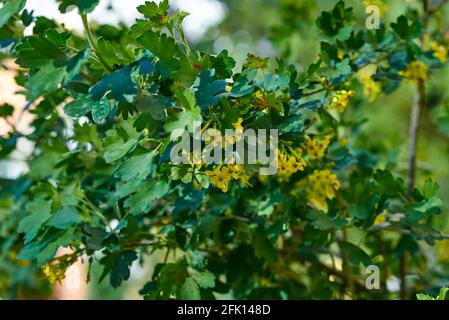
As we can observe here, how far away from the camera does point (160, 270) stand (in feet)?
4.32

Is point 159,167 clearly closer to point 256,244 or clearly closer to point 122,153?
point 122,153

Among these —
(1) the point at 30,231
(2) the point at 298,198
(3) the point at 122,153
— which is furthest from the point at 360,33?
(1) the point at 30,231

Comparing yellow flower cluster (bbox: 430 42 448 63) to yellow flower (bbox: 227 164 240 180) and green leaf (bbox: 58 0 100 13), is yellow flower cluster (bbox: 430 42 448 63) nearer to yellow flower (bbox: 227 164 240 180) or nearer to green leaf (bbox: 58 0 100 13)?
yellow flower (bbox: 227 164 240 180)

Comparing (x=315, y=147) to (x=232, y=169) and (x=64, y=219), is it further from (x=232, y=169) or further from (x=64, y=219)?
(x=64, y=219)

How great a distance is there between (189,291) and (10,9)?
0.61 m

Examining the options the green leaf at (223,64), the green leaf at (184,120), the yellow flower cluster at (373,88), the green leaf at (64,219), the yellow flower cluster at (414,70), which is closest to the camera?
the green leaf at (184,120)

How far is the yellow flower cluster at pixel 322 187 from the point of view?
1.41 meters

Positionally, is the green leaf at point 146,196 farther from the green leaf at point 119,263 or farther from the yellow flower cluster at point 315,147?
the yellow flower cluster at point 315,147

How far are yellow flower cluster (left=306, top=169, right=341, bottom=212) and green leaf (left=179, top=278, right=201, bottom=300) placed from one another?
0.36 m

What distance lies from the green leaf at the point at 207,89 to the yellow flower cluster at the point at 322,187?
19.5 inches

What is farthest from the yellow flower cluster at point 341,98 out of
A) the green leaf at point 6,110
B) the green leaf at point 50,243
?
the green leaf at point 6,110

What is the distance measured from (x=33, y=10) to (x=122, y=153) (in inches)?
20.5

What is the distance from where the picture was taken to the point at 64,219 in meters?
1.19

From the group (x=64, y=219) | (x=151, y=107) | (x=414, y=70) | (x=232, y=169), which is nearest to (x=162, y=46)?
(x=151, y=107)
